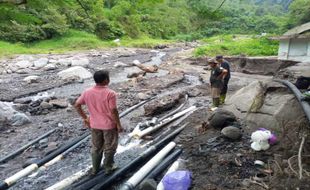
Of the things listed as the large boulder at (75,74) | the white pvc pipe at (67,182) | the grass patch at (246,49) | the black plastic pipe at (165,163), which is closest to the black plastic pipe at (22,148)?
the white pvc pipe at (67,182)

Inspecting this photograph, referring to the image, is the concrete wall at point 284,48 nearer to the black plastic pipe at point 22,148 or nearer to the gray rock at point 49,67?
the gray rock at point 49,67

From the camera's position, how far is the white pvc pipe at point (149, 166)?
5.86m

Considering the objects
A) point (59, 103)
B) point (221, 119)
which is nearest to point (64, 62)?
point (59, 103)

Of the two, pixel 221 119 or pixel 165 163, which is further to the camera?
pixel 221 119

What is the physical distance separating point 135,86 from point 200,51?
1564 centimetres

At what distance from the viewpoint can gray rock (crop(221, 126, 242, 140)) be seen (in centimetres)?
704

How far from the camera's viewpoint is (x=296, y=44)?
75.7ft

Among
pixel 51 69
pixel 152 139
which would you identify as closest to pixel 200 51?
pixel 51 69

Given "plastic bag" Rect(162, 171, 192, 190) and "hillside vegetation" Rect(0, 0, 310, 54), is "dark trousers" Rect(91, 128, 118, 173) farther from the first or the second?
"hillside vegetation" Rect(0, 0, 310, 54)

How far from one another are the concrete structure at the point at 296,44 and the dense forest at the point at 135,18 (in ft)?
14.7

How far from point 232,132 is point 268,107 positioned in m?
1.48

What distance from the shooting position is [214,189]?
5422 millimetres

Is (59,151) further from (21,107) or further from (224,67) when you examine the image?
(21,107)

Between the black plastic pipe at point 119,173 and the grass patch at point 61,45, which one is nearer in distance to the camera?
the black plastic pipe at point 119,173
